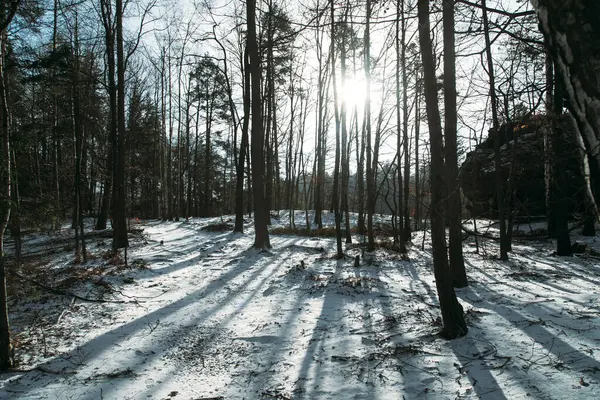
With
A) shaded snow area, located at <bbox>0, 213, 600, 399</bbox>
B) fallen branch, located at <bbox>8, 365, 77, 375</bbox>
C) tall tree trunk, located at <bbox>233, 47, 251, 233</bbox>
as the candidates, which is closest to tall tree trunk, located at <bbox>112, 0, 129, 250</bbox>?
shaded snow area, located at <bbox>0, 213, 600, 399</bbox>

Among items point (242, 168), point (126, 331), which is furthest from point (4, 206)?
point (242, 168)

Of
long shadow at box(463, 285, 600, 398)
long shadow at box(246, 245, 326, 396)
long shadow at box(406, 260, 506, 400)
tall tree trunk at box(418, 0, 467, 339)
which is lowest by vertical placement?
long shadow at box(246, 245, 326, 396)

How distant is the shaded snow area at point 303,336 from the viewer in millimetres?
3525

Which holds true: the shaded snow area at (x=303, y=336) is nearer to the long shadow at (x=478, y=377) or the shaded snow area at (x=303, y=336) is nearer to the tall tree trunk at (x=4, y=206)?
the long shadow at (x=478, y=377)

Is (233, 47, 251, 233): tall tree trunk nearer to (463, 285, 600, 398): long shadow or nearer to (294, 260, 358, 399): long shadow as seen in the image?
(294, 260, 358, 399): long shadow

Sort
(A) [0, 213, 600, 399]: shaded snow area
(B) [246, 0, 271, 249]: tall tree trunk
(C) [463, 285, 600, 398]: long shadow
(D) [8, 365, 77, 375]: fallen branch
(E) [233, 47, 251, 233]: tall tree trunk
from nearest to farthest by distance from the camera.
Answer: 1. (C) [463, 285, 600, 398]: long shadow
2. (A) [0, 213, 600, 399]: shaded snow area
3. (D) [8, 365, 77, 375]: fallen branch
4. (B) [246, 0, 271, 249]: tall tree trunk
5. (E) [233, 47, 251, 233]: tall tree trunk

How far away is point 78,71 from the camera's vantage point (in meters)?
9.78

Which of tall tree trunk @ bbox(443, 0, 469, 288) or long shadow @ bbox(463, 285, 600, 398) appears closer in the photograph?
long shadow @ bbox(463, 285, 600, 398)

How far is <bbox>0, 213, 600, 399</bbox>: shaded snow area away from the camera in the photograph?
3.53m

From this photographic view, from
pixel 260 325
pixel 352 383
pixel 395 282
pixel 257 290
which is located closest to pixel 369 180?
pixel 395 282

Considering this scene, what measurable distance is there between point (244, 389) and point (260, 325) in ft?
5.83

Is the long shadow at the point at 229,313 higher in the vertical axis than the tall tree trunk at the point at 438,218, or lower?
lower

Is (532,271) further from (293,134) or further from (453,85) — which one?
(293,134)

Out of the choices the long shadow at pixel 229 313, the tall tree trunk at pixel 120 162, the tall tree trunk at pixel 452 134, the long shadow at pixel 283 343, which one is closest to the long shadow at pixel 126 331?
the long shadow at pixel 229 313
